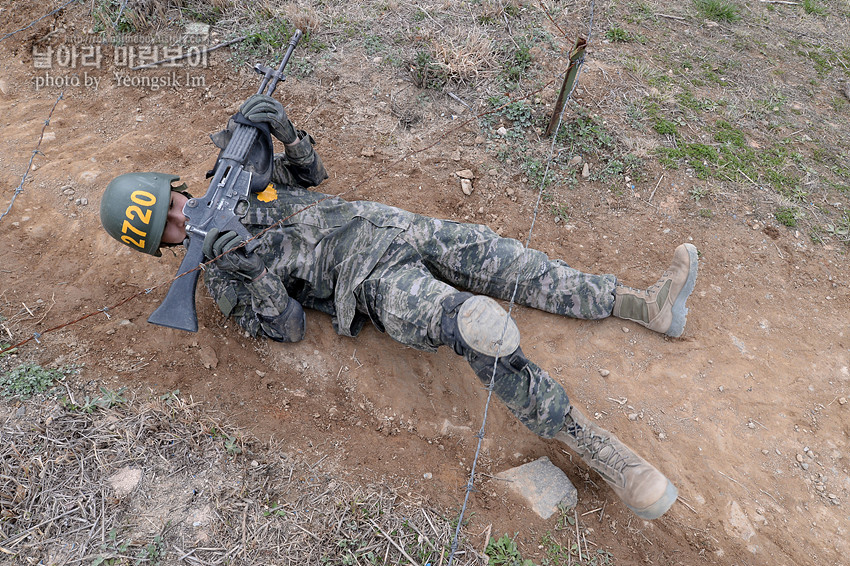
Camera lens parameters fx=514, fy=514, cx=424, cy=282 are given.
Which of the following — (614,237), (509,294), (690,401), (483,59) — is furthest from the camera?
(483,59)

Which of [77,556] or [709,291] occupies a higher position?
[709,291]

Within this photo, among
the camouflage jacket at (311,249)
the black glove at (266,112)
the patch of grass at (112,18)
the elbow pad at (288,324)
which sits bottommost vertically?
the elbow pad at (288,324)

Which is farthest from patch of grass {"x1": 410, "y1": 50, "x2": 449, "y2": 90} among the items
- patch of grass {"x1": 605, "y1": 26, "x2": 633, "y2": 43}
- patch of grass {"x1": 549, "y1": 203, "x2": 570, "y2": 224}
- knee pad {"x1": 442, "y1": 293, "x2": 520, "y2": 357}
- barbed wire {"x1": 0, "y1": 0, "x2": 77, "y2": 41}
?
barbed wire {"x1": 0, "y1": 0, "x2": 77, "y2": 41}

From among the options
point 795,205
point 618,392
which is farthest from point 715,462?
point 795,205

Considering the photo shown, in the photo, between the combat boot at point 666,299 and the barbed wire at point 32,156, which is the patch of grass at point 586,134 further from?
the barbed wire at point 32,156

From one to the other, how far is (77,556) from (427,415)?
6.17ft

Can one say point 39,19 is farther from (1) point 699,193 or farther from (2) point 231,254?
(1) point 699,193

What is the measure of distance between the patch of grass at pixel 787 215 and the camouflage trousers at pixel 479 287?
1.74 metres

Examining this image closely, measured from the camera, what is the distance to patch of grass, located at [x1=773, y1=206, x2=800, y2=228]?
4.06 m

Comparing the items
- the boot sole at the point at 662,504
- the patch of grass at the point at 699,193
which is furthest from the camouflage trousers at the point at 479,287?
the patch of grass at the point at 699,193

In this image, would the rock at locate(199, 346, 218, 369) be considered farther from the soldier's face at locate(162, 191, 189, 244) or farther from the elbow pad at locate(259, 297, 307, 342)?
the soldier's face at locate(162, 191, 189, 244)

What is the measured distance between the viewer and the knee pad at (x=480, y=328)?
2.63 metres

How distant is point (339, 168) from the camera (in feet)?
15.2

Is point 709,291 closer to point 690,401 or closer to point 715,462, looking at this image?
point 690,401
